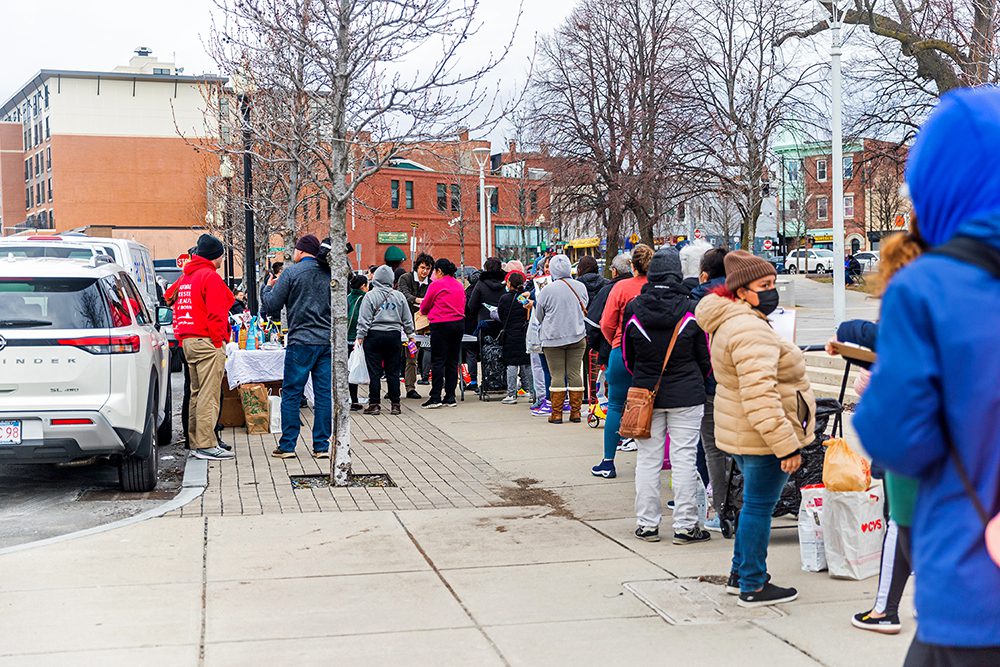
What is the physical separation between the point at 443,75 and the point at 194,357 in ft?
11.6

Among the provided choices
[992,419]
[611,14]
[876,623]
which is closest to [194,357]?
[876,623]

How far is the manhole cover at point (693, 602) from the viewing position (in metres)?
5.47

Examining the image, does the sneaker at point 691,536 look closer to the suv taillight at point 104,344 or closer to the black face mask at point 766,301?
the black face mask at point 766,301

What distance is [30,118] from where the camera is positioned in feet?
298

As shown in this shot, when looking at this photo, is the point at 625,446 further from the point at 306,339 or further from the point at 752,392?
the point at 752,392

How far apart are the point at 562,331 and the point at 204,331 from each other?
4.12 metres

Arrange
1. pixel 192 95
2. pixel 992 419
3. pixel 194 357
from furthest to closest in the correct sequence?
pixel 192 95, pixel 194 357, pixel 992 419

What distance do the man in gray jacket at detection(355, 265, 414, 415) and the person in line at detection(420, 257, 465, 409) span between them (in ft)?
→ 1.80

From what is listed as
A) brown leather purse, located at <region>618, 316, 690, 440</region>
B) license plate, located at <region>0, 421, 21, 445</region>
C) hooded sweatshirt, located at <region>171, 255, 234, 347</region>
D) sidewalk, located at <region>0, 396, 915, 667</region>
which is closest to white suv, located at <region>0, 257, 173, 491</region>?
license plate, located at <region>0, 421, 21, 445</region>

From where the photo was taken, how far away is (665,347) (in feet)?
23.5

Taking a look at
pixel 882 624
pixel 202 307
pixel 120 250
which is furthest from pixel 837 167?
pixel 882 624

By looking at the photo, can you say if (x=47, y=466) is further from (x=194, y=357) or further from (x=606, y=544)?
(x=606, y=544)

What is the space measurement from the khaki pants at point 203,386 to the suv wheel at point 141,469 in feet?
3.79

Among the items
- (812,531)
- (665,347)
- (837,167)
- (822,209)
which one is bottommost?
(812,531)
